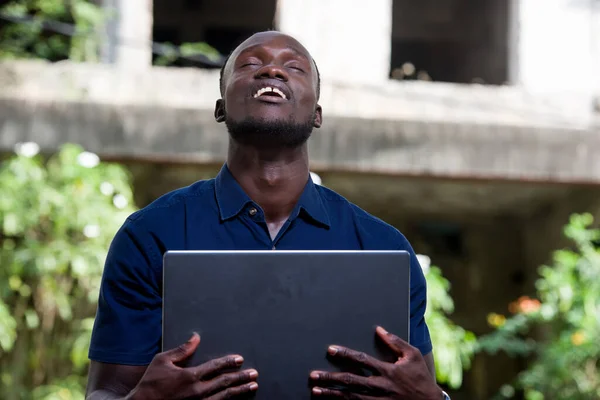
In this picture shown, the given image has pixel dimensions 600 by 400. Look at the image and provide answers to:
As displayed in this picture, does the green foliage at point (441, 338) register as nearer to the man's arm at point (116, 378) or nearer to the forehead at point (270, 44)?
the forehead at point (270, 44)

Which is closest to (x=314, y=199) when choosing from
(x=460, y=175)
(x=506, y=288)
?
(x=460, y=175)

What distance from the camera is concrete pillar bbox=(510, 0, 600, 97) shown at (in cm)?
727

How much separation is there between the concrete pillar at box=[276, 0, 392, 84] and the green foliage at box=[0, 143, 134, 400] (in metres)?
2.11

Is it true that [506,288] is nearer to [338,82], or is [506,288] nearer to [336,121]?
[338,82]

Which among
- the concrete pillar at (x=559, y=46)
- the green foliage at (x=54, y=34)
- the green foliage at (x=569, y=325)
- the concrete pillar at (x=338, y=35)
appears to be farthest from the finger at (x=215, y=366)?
the concrete pillar at (x=559, y=46)

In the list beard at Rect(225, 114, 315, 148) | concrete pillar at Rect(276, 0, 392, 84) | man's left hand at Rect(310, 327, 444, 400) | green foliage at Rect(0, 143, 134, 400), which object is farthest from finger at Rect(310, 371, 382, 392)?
concrete pillar at Rect(276, 0, 392, 84)

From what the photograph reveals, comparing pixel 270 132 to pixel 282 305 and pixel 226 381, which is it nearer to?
pixel 282 305

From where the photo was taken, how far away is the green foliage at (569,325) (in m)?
5.51

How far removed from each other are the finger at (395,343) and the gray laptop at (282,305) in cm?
2

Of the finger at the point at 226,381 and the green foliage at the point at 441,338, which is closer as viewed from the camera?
the finger at the point at 226,381

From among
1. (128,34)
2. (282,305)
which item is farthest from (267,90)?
(128,34)

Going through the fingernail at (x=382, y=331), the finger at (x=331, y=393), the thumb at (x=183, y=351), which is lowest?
the finger at (x=331, y=393)

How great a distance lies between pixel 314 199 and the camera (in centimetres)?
184

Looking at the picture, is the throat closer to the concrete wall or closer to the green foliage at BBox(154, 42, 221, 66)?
the green foliage at BBox(154, 42, 221, 66)
